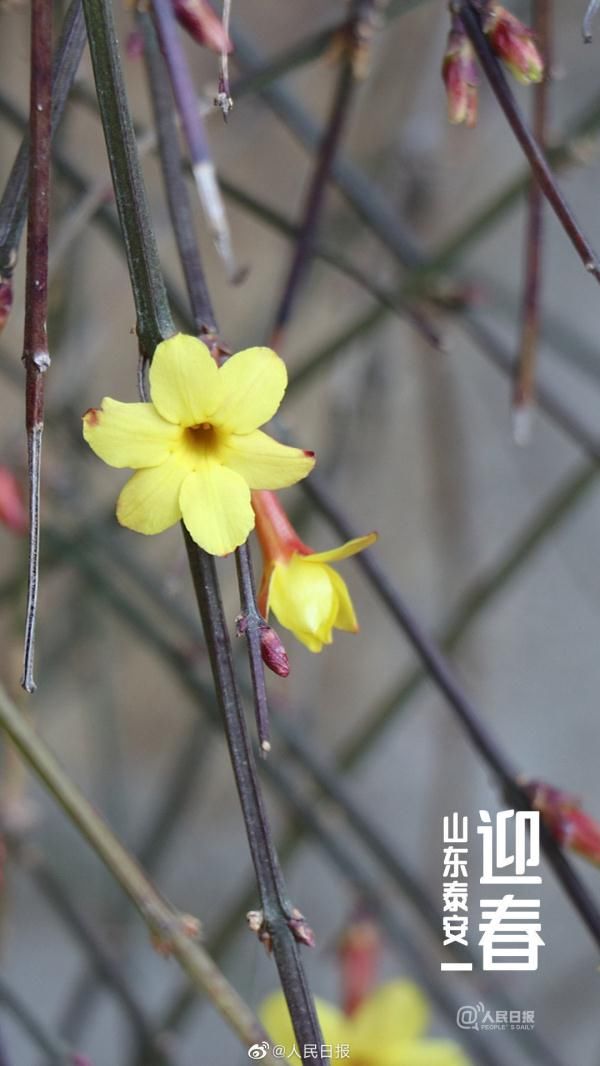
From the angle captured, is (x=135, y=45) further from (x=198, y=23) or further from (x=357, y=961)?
(x=357, y=961)

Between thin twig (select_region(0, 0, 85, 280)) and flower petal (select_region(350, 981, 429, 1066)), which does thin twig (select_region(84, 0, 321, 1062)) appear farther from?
flower petal (select_region(350, 981, 429, 1066))

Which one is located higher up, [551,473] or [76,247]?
[551,473]

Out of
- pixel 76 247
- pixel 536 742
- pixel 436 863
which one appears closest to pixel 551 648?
pixel 536 742

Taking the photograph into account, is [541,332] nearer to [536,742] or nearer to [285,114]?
[285,114]

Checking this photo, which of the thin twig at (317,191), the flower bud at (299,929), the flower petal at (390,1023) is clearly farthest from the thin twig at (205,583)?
the flower petal at (390,1023)

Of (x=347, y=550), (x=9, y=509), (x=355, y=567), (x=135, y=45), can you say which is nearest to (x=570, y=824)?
(x=347, y=550)

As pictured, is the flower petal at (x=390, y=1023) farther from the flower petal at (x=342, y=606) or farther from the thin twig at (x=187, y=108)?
the thin twig at (x=187, y=108)
